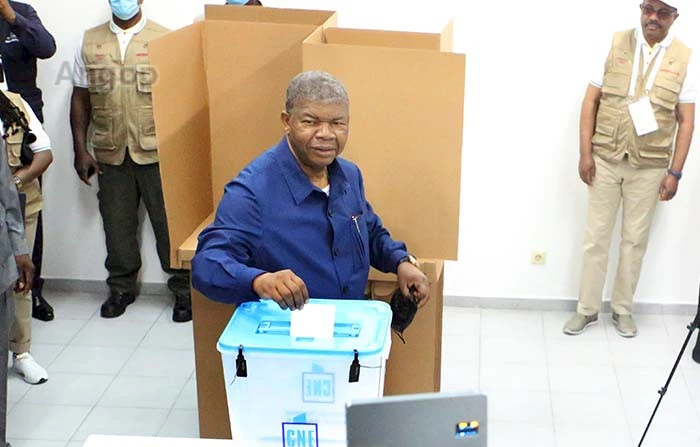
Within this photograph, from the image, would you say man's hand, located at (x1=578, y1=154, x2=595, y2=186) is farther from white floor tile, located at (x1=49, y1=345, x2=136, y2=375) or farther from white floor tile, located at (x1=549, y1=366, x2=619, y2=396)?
white floor tile, located at (x1=49, y1=345, x2=136, y2=375)

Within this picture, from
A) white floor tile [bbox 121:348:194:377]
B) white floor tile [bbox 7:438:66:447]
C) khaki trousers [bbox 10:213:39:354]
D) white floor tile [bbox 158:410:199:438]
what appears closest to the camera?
white floor tile [bbox 7:438:66:447]

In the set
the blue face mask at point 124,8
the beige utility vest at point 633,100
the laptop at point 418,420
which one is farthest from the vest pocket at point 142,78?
the laptop at point 418,420

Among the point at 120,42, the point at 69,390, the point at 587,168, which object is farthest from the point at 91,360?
the point at 587,168

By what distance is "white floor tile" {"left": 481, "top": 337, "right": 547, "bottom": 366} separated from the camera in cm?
381

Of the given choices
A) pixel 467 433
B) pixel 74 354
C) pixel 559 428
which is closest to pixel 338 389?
pixel 467 433

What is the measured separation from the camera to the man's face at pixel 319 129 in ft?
7.04

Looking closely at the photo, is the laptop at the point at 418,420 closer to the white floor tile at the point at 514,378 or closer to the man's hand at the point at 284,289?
the man's hand at the point at 284,289

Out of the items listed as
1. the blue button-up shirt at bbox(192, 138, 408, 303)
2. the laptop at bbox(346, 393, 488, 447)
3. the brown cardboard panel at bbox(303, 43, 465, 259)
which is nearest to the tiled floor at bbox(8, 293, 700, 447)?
the brown cardboard panel at bbox(303, 43, 465, 259)

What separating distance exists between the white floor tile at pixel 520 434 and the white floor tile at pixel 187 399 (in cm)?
117

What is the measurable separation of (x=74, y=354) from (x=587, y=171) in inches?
95.5

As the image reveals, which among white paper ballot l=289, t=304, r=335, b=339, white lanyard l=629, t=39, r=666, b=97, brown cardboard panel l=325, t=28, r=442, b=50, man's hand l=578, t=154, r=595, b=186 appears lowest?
man's hand l=578, t=154, r=595, b=186

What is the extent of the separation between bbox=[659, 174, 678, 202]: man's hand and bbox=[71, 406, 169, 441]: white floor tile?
Answer: 2326 millimetres

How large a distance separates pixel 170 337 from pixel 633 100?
2327 millimetres

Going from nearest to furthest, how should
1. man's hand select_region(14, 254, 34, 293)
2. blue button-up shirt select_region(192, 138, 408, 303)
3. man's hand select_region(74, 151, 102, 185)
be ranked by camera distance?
1. blue button-up shirt select_region(192, 138, 408, 303)
2. man's hand select_region(14, 254, 34, 293)
3. man's hand select_region(74, 151, 102, 185)
